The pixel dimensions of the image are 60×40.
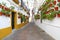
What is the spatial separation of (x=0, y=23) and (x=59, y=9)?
12.0ft

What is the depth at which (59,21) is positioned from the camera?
29.9 ft

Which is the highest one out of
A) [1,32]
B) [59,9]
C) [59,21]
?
[59,9]

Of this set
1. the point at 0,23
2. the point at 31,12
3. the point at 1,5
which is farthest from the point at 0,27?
the point at 31,12

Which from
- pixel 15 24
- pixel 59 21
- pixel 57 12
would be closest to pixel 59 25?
pixel 59 21

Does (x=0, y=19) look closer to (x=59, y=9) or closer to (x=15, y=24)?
(x=59, y=9)

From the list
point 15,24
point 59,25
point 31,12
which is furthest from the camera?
point 31,12

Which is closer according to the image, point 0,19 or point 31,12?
point 0,19

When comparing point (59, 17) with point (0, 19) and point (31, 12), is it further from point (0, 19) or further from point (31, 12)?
point (31, 12)

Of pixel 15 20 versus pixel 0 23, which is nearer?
pixel 0 23

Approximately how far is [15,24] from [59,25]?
8.58 metres

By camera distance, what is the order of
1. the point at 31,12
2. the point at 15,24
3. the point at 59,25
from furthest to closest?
the point at 31,12, the point at 15,24, the point at 59,25

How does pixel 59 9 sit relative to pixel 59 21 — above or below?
above

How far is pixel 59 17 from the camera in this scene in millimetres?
9195

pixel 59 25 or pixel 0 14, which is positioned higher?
pixel 0 14
